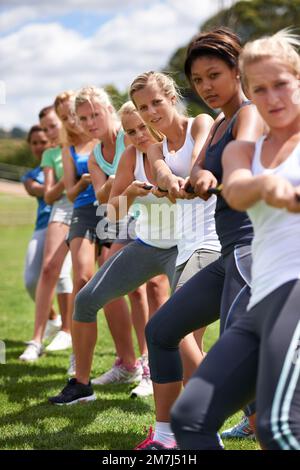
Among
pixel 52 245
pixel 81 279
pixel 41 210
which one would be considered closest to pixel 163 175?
pixel 81 279

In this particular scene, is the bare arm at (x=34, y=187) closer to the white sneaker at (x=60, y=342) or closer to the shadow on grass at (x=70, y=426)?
the white sneaker at (x=60, y=342)

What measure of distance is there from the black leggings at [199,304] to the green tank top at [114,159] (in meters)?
2.16

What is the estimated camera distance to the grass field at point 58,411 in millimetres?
4664

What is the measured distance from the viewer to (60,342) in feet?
26.1

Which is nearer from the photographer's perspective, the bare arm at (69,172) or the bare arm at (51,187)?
the bare arm at (69,172)

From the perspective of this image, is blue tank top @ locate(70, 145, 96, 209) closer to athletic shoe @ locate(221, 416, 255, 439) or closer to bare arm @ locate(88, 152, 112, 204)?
bare arm @ locate(88, 152, 112, 204)

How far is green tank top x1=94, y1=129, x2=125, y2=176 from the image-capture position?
593 centimetres

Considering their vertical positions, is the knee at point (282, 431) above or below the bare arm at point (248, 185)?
below

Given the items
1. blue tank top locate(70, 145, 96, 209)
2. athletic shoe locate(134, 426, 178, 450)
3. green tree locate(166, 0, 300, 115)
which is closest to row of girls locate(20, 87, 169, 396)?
blue tank top locate(70, 145, 96, 209)

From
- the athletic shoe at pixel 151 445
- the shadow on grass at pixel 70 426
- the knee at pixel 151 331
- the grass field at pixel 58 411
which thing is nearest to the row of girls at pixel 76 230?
the grass field at pixel 58 411

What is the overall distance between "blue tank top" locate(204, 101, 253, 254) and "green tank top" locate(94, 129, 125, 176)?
2.19 meters

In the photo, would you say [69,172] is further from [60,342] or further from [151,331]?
[151,331]
